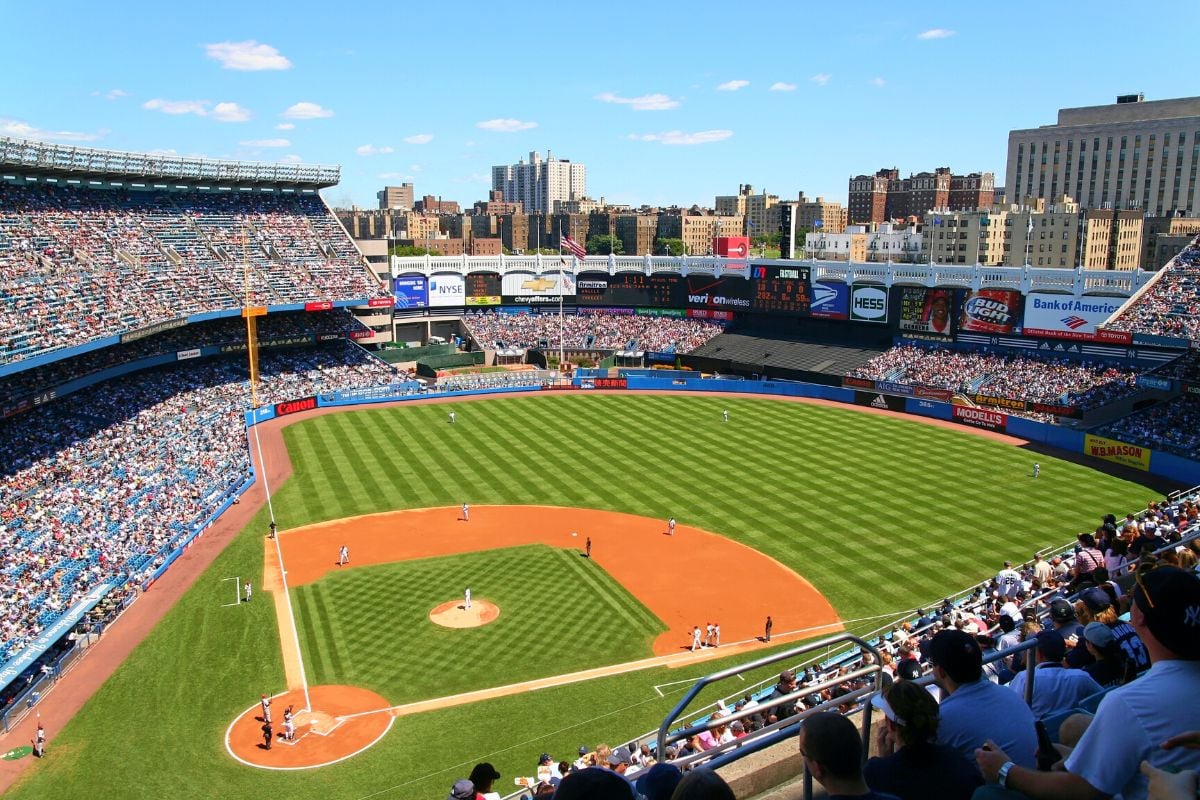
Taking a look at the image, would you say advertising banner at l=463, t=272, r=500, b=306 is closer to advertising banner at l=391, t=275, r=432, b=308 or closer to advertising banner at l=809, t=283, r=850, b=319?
advertising banner at l=391, t=275, r=432, b=308

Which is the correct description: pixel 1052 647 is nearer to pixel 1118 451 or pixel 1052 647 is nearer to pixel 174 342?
pixel 1118 451

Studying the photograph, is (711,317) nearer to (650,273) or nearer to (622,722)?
(650,273)

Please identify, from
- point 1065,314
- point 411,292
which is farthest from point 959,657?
point 411,292

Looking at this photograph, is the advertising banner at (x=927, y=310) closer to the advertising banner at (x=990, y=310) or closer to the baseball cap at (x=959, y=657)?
the advertising banner at (x=990, y=310)

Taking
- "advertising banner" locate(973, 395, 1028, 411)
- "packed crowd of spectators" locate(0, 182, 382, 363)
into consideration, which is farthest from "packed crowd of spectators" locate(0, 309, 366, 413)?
"advertising banner" locate(973, 395, 1028, 411)

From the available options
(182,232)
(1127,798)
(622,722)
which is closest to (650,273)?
(182,232)

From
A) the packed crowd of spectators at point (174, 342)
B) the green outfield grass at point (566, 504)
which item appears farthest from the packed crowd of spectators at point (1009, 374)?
the packed crowd of spectators at point (174, 342)
